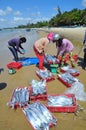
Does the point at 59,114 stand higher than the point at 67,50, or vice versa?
the point at 67,50

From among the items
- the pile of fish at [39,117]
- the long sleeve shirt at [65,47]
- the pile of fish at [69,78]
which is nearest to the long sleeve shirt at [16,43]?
the long sleeve shirt at [65,47]

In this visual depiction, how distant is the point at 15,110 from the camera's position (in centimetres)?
593

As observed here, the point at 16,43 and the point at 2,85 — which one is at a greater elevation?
the point at 16,43

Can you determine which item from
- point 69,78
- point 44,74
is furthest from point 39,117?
point 44,74

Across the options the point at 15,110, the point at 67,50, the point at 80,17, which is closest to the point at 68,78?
the point at 67,50

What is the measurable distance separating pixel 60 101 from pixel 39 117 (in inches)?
40.7

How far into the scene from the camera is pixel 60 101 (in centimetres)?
579

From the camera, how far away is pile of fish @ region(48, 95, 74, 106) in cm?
566

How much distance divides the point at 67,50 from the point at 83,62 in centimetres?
188

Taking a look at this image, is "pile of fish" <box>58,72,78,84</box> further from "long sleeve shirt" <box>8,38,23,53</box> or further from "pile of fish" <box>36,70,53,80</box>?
"long sleeve shirt" <box>8,38,23,53</box>

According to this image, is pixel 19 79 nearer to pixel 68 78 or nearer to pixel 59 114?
pixel 68 78

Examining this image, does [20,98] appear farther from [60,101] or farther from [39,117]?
[60,101]

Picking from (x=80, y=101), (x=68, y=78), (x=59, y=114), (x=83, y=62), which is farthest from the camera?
(x=83, y=62)

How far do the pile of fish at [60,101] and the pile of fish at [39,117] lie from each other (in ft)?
1.35
